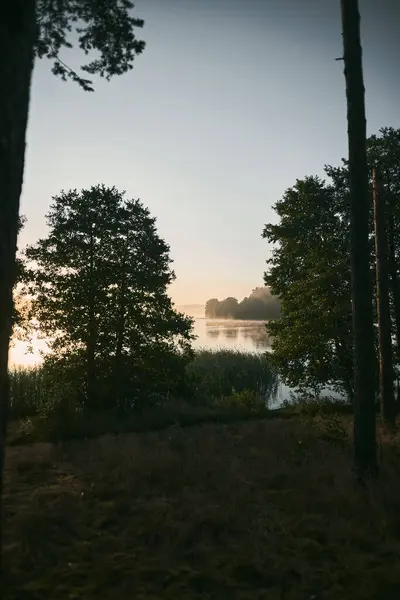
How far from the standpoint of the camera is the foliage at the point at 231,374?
74.4ft

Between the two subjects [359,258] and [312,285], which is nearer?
[359,258]

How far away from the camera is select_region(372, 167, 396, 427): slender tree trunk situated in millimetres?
13430

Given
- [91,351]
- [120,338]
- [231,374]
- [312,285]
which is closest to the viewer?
[91,351]

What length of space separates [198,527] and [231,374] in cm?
1943

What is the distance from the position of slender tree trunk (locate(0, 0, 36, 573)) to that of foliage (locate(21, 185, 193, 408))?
1100cm

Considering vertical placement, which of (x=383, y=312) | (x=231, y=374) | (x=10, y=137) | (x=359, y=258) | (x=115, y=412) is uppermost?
(x=359, y=258)

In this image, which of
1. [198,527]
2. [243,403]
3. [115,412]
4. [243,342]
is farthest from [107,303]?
[243,342]

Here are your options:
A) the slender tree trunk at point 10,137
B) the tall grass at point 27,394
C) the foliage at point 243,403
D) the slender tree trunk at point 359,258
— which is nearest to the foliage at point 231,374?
A: the foliage at point 243,403

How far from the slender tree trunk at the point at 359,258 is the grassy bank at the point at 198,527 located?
2.52ft

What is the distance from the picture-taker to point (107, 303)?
48.4 ft

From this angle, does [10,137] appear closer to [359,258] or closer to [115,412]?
[359,258]

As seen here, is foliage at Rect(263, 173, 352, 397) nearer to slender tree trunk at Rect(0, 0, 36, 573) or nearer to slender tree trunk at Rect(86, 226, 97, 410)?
slender tree trunk at Rect(86, 226, 97, 410)

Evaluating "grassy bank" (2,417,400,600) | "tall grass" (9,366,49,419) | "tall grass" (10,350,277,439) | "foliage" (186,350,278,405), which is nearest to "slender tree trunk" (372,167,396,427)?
"tall grass" (10,350,277,439)

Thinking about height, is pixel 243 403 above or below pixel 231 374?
below
